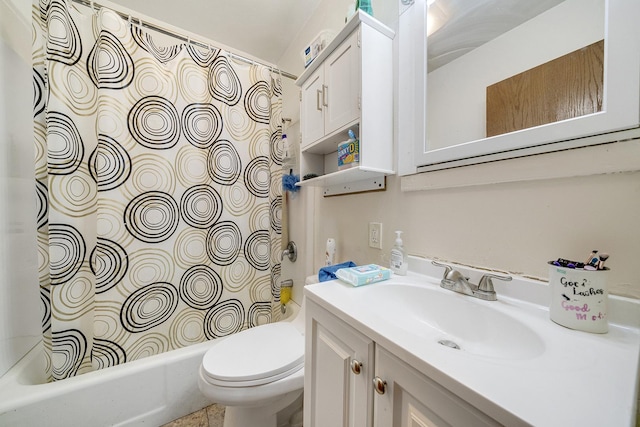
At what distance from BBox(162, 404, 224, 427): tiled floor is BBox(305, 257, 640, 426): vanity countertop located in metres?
1.00

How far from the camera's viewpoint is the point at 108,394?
934mm

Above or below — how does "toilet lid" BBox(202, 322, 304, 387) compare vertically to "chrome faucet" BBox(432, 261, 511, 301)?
below

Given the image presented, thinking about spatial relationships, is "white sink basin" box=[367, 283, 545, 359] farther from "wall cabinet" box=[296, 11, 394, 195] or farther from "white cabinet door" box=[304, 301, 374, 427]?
"wall cabinet" box=[296, 11, 394, 195]

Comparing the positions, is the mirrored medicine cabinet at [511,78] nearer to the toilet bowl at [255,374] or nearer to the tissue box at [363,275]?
the tissue box at [363,275]

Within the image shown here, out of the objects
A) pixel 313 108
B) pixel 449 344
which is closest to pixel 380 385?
pixel 449 344

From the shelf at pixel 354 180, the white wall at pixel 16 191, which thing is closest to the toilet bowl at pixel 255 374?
the shelf at pixel 354 180

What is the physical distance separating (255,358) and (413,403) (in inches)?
26.9

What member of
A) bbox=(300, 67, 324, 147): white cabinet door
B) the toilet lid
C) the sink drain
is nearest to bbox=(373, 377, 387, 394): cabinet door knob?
the sink drain

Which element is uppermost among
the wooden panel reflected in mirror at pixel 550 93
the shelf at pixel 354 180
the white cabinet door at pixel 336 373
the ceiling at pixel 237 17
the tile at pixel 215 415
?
the ceiling at pixel 237 17

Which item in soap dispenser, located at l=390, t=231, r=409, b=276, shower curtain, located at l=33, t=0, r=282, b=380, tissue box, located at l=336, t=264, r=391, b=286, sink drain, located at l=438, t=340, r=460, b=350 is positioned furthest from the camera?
shower curtain, located at l=33, t=0, r=282, b=380

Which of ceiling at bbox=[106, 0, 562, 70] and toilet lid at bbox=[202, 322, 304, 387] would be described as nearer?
ceiling at bbox=[106, 0, 562, 70]

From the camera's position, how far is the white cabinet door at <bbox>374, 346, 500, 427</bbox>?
0.30 metres

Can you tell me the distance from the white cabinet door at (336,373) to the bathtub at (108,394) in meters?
0.80

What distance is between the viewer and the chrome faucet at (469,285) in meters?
0.58
